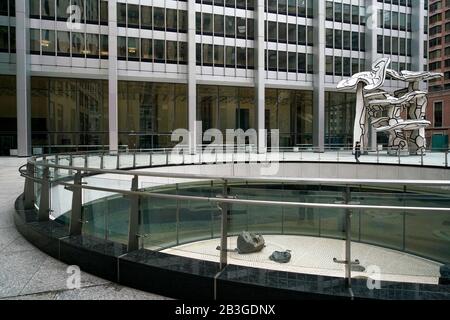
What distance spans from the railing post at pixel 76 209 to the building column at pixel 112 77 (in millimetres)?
31395

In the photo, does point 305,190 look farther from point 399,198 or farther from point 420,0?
point 420,0

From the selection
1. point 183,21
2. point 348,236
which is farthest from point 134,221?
point 183,21

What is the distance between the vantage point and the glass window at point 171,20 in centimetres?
3847

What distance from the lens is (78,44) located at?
35.4 m

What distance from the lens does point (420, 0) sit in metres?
49.5

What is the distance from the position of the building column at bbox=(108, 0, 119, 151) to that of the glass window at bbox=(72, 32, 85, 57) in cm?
237

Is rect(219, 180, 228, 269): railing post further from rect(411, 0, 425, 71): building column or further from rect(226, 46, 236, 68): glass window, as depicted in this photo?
rect(411, 0, 425, 71): building column

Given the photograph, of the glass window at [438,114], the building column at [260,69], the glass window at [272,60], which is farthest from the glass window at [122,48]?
the glass window at [438,114]

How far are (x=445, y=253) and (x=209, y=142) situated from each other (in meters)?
38.4

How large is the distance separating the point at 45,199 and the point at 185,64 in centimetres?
3473

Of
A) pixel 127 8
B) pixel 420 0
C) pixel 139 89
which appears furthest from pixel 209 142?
pixel 420 0

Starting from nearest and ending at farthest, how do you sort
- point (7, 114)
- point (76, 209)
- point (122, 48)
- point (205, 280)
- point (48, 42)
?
point (205, 280), point (76, 209), point (48, 42), point (7, 114), point (122, 48)

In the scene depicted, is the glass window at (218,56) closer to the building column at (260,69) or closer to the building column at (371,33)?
the building column at (260,69)

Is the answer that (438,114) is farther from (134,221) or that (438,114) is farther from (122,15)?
(134,221)
